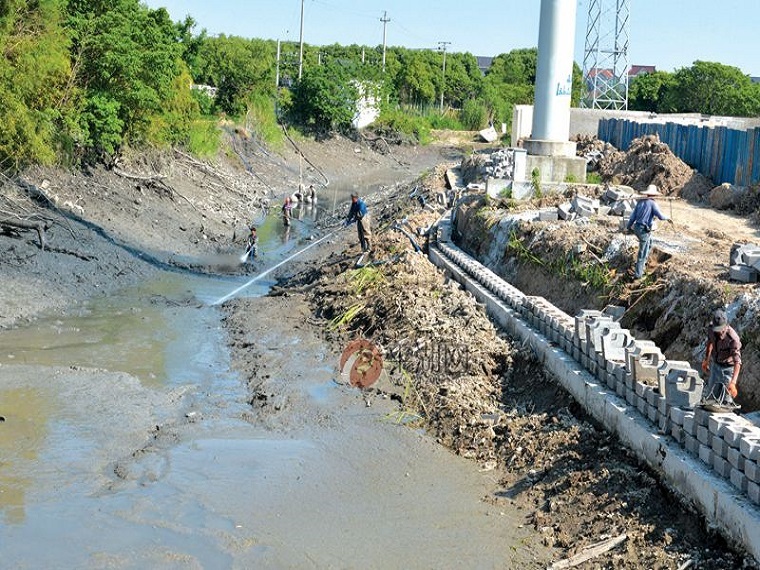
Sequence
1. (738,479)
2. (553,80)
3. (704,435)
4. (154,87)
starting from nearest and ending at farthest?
1. (738,479)
2. (704,435)
3. (553,80)
4. (154,87)

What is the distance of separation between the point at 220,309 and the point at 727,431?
1413 cm

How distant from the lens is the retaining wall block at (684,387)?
9.70 meters

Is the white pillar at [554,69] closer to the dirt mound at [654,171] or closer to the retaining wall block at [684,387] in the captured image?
the dirt mound at [654,171]

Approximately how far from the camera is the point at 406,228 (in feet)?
82.7

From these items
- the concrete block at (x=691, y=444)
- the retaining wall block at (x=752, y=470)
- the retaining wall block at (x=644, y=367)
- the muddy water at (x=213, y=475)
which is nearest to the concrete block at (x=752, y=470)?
the retaining wall block at (x=752, y=470)

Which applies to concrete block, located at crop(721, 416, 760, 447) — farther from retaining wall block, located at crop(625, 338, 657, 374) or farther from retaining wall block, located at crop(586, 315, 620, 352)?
retaining wall block, located at crop(586, 315, 620, 352)

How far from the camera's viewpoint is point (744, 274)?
13.0 metres

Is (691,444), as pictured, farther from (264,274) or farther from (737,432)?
(264,274)

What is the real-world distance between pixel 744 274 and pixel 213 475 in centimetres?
737

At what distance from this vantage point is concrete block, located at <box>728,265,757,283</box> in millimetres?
13000

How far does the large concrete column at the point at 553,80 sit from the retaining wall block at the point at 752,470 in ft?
59.7

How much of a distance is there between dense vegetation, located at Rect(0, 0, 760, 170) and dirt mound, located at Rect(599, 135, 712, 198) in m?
13.8

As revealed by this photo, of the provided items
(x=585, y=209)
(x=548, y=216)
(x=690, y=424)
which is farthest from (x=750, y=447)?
(x=548, y=216)

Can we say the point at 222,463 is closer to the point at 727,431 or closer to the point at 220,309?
the point at 727,431
